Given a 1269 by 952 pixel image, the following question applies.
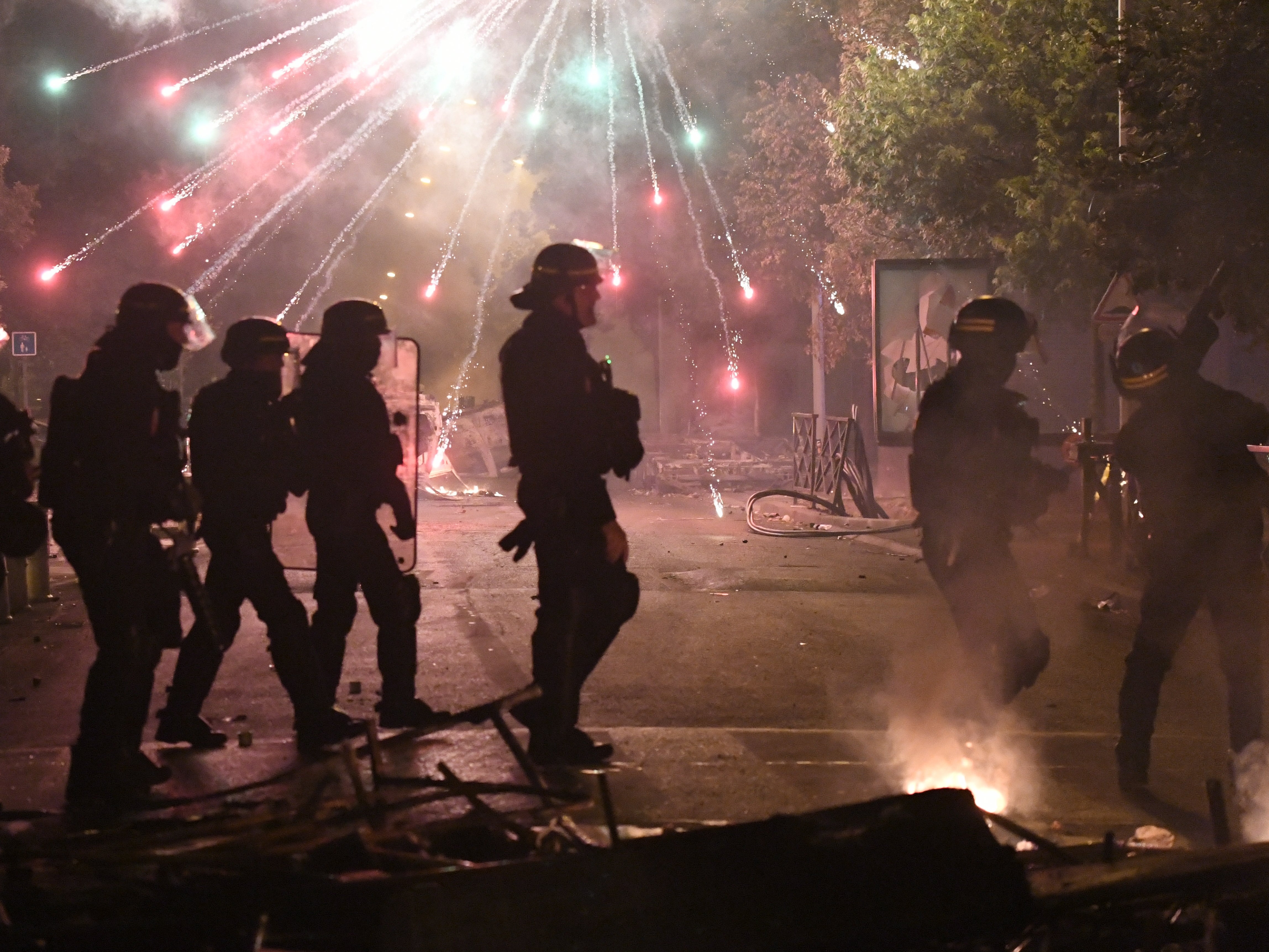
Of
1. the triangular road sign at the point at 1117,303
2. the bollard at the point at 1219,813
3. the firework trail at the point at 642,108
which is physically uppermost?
the firework trail at the point at 642,108

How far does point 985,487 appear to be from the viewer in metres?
4.60

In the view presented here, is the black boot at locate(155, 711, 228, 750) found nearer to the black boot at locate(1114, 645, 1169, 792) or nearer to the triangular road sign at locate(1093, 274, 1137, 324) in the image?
the black boot at locate(1114, 645, 1169, 792)

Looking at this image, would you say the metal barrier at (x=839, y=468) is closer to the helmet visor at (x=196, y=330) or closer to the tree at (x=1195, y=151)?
the tree at (x=1195, y=151)

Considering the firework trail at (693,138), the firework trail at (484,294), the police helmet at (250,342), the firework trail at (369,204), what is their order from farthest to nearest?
the firework trail at (484,294), the firework trail at (369,204), the firework trail at (693,138), the police helmet at (250,342)

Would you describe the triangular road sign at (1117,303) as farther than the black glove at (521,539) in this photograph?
Yes

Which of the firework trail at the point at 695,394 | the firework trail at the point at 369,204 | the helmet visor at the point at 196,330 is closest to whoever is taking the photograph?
the helmet visor at the point at 196,330

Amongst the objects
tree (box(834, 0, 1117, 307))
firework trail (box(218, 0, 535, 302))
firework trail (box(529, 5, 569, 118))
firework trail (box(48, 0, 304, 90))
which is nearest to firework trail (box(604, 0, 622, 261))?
firework trail (box(529, 5, 569, 118))

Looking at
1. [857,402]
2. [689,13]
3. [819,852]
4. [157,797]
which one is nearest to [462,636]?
[157,797]

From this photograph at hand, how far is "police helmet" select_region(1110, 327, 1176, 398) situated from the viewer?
15.1 ft

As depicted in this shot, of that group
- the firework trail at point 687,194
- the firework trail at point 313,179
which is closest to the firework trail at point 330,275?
the firework trail at point 313,179

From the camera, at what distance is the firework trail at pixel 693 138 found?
27.8 meters

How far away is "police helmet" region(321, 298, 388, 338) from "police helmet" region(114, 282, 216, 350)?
0.68 metres

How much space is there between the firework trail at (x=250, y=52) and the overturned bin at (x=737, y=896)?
1206 inches

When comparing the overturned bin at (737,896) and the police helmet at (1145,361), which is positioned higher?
the police helmet at (1145,361)
